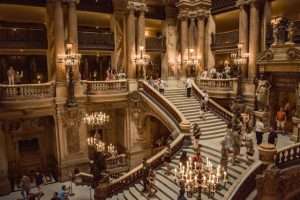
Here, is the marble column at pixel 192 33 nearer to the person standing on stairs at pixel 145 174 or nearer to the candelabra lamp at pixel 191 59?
the candelabra lamp at pixel 191 59

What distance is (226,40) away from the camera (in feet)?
61.0

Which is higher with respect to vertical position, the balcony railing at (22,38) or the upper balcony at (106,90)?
the balcony railing at (22,38)

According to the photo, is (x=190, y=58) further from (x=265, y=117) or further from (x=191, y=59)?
(x=265, y=117)

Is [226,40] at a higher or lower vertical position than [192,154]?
higher

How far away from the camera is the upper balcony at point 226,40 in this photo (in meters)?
17.8

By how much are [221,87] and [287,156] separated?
26.4 feet

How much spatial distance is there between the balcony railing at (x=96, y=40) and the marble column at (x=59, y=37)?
2.11 metres

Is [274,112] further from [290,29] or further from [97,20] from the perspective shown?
[97,20]

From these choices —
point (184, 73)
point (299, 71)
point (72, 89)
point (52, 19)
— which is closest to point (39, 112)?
point (72, 89)

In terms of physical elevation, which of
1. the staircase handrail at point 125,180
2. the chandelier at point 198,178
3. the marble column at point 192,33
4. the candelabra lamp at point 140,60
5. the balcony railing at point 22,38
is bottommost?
the staircase handrail at point 125,180

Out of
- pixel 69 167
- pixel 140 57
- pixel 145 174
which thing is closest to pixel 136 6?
pixel 140 57

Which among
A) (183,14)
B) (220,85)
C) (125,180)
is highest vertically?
(183,14)

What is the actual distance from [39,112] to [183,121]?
7842 mm

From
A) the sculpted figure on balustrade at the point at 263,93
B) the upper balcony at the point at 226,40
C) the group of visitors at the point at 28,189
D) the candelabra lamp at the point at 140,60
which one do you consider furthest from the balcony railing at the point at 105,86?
the sculpted figure on balustrade at the point at 263,93
